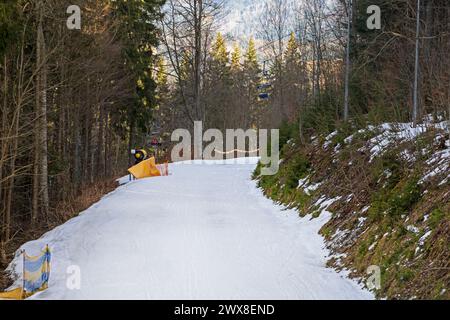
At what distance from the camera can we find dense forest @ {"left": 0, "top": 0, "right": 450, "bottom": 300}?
41.0 feet

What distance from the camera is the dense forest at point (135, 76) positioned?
12.5 m

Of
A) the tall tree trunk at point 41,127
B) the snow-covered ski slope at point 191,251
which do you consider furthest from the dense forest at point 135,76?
the snow-covered ski slope at point 191,251

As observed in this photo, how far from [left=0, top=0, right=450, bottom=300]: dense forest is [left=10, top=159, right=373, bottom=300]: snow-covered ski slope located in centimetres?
216

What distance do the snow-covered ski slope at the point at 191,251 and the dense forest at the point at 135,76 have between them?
216 cm

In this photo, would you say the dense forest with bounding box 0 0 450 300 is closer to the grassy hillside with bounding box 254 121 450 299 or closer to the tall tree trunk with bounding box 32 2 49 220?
the tall tree trunk with bounding box 32 2 49 220

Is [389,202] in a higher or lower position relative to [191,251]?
higher

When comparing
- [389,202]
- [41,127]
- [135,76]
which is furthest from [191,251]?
[135,76]

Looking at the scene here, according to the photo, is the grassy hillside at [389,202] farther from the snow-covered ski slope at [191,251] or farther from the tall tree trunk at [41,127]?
the tall tree trunk at [41,127]

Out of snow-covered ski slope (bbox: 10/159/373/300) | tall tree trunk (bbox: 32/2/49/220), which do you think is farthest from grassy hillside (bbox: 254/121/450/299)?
tall tree trunk (bbox: 32/2/49/220)

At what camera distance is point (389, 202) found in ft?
27.1

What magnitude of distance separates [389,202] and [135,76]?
23.7 meters

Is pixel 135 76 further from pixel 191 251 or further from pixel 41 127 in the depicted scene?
pixel 191 251

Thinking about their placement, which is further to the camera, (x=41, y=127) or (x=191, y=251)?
(x=41, y=127)
